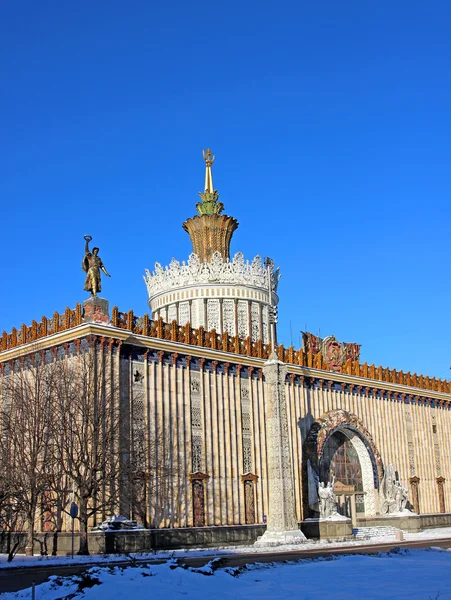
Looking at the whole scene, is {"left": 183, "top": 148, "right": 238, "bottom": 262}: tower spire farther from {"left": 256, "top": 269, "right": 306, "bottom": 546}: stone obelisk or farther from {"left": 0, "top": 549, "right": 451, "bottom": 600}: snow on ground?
{"left": 0, "top": 549, "right": 451, "bottom": 600}: snow on ground

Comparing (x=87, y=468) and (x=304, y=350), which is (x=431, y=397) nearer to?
(x=304, y=350)

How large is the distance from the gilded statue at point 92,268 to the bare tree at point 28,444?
451 centimetres

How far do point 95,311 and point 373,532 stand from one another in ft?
81.1

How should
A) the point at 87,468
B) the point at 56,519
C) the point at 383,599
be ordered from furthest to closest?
1. the point at 56,519
2. the point at 87,468
3. the point at 383,599

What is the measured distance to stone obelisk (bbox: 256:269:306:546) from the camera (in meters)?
42.5

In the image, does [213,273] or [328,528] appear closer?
[328,528]

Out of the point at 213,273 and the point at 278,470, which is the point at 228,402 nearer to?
the point at 278,470

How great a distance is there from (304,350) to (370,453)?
8930 millimetres

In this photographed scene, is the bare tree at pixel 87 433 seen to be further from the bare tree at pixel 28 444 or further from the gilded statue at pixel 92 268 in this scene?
the gilded statue at pixel 92 268

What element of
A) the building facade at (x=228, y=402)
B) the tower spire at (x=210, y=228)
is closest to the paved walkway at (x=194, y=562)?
the building facade at (x=228, y=402)

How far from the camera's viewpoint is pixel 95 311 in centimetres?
4016

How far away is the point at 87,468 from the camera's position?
35938 mm

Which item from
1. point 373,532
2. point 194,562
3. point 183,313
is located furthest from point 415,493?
point 194,562

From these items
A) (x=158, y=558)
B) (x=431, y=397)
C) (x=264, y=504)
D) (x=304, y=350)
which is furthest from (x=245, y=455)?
(x=431, y=397)
